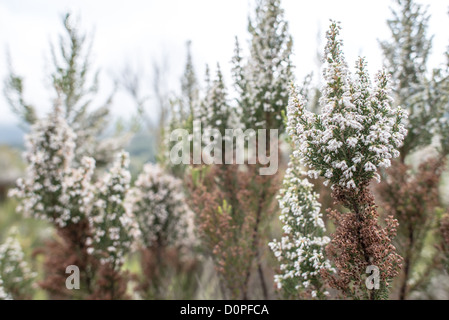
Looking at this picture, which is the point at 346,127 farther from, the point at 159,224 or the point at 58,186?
the point at 159,224

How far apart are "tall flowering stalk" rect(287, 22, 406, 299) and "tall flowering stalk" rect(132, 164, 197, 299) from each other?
16.4 feet

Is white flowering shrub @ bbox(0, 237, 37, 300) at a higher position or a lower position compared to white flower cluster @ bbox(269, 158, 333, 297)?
lower

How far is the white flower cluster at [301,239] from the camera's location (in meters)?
4.44

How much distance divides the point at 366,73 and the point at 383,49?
14.1 ft

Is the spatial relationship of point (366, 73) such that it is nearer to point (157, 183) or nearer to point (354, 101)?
point (354, 101)

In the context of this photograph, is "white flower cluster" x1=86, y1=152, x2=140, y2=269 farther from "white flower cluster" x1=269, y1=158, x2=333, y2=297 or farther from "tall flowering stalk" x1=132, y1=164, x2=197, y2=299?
"white flower cluster" x1=269, y1=158, x2=333, y2=297

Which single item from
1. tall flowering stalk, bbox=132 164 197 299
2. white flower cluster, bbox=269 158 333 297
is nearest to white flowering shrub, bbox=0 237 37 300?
tall flowering stalk, bbox=132 164 197 299

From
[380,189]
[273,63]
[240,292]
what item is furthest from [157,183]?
[380,189]

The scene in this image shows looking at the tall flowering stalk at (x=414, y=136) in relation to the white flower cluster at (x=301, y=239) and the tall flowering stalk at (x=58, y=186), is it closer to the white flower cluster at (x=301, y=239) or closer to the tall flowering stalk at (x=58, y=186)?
the white flower cluster at (x=301, y=239)

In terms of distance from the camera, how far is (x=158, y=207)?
8.52 metres

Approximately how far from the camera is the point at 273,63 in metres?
6.32

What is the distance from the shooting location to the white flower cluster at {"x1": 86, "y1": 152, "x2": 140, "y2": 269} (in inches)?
246
